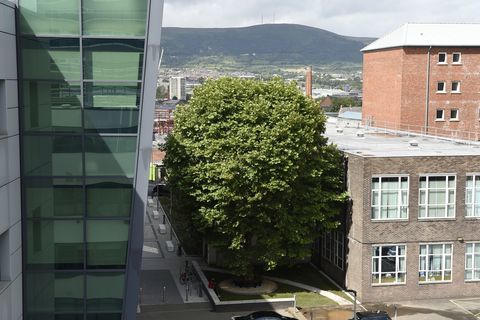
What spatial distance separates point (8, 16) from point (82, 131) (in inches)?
158

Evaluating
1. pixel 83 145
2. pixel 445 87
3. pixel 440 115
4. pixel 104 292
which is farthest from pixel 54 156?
pixel 440 115

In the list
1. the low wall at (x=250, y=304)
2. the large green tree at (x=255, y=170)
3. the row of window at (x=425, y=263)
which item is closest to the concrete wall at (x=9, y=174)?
the large green tree at (x=255, y=170)

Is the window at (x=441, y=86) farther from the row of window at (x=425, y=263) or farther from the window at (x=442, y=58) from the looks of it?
the row of window at (x=425, y=263)

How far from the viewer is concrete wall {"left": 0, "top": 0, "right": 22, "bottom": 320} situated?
18609 mm

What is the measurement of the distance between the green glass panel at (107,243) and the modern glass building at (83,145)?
32 mm

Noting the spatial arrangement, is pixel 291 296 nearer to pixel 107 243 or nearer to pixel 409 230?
pixel 409 230

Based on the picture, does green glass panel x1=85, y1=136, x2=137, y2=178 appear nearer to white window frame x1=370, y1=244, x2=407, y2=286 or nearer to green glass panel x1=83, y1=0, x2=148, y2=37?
green glass panel x1=83, y1=0, x2=148, y2=37

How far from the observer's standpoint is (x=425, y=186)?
36500mm

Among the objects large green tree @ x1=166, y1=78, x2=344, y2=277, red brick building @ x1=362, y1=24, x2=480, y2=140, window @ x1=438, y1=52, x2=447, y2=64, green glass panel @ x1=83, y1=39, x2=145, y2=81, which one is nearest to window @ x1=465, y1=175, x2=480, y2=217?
large green tree @ x1=166, y1=78, x2=344, y2=277

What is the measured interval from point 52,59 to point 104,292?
7585 mm

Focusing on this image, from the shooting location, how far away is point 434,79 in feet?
212

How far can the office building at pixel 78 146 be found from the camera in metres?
20.1

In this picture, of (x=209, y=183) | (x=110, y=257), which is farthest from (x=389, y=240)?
(x=110, y=257)

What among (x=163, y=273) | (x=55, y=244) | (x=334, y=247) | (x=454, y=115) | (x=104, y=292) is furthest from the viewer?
(x=454, y=115)
